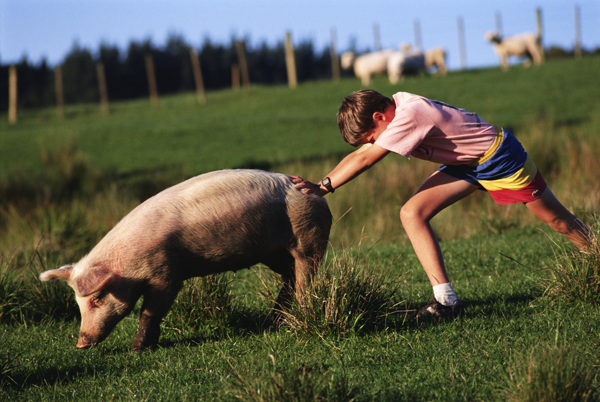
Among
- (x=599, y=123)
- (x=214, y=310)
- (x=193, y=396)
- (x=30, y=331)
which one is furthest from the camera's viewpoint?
(x=599, y=123)

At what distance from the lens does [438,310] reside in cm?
468

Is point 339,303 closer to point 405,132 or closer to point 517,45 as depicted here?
point 405,132

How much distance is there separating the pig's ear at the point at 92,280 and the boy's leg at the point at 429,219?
2135 mm

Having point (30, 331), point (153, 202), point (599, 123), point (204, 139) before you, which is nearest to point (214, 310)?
point (153, 202)

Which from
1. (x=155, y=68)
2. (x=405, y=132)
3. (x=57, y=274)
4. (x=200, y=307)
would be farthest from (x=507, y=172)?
(x=155, y=68)

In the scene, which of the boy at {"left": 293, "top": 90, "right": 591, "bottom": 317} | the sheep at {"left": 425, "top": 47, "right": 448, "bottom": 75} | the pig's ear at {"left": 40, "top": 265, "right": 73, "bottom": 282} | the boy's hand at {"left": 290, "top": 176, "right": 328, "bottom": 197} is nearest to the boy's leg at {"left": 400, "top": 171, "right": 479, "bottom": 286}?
the boy at {"left": 293, "top": 90, "right": 591, "bottom": 317}

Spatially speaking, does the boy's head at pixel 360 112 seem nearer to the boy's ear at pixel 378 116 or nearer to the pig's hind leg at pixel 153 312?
the boy's ear at pixel 378 116

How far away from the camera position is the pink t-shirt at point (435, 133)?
4344 millimetres

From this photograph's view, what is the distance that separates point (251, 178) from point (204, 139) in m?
17.5

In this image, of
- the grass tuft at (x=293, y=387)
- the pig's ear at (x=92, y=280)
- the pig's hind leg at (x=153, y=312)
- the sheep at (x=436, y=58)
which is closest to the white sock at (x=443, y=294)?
the grass tuft at (x=293, y=387)

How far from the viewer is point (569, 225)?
4867mm

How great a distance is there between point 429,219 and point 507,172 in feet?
2.10

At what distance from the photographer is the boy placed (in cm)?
441

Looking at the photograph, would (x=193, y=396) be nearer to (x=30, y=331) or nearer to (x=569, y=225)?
(x=30, y=331)
